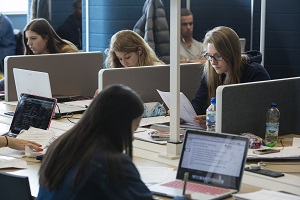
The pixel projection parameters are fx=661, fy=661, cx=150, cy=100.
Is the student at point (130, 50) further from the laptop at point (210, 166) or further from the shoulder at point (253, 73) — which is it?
the laptop at point (210, 166)

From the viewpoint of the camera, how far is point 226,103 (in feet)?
10.2

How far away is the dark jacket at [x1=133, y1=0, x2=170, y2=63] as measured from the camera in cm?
624

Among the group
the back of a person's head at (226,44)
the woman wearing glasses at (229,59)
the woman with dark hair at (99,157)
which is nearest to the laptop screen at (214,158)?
the woman with dark hair at (99,157)

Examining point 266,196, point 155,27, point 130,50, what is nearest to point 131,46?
point 130,50

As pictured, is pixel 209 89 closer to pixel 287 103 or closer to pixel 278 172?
pixel 287 103

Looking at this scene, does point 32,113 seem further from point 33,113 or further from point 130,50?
point 130,50

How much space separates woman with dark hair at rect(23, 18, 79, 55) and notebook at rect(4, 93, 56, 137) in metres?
1.64

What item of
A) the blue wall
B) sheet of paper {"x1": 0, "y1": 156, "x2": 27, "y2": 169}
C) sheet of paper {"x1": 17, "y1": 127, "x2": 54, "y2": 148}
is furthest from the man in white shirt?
sheet of paper {"x1": 0, "y1": 156, "x2": 27, "y2": 169}

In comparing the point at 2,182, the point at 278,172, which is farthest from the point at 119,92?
the point at 278,172

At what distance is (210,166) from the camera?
7.98 ft

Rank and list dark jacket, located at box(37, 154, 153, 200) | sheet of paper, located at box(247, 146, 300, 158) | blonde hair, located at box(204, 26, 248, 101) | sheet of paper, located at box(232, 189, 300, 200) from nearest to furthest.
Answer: dark jacket, located at box(37, 154, 153, 200) < sheet of paper, located at box(232, 189, 300, 200) < sheet of paper, located at box(247, 146, 300, 158) < blonde hair, located at box(204, 26, 248, 101)

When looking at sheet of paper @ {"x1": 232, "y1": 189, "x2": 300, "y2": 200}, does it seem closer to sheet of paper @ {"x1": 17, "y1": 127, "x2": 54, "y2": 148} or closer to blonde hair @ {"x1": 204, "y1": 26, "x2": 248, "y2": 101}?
sheet of paper @ {"x1": 17, "y1": 127, "x2": 54, "y2": 148}

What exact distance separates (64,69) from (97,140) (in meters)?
2.82

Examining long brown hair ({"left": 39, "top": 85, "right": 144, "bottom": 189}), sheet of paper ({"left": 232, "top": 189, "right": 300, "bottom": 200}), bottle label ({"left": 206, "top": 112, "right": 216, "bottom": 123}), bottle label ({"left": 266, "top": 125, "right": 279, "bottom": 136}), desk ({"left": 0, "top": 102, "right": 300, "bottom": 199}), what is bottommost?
desk ({"left": 0, "top": 102, "right": 300, "bottom": 199})
